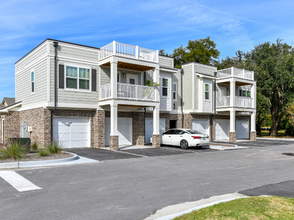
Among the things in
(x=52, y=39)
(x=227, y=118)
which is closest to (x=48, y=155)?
(x=52, y=39)

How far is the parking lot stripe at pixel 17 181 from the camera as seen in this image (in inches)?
293

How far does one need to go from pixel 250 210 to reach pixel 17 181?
6.76 metres

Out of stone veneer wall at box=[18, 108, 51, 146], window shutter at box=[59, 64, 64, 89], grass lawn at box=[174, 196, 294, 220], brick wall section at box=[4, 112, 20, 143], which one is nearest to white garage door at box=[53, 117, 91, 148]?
stone veneer wall at box=[18, 108, 51, 146]

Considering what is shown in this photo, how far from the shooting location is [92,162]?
12344 mm

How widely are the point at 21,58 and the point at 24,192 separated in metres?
16.6

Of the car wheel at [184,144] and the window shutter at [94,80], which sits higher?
the window shutter at [94,80]

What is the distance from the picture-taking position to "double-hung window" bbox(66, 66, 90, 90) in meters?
17.6

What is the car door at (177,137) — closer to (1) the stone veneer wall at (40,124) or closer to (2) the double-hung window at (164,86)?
(2) the double-hung window at (164,86)

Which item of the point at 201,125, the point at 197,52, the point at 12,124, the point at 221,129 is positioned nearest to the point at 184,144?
the point at 201,125

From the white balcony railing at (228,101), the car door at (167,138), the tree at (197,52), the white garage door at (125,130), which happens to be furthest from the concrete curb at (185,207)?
the tree at (197,52)

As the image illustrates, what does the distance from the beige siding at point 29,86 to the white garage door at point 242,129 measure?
2203 centimetres

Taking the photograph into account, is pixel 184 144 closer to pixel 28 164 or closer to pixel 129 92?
pixel 129 92

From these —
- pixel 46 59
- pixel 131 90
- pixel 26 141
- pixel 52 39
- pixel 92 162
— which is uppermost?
pixel 52 39

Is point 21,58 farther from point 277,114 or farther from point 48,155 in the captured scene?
point 277,114
